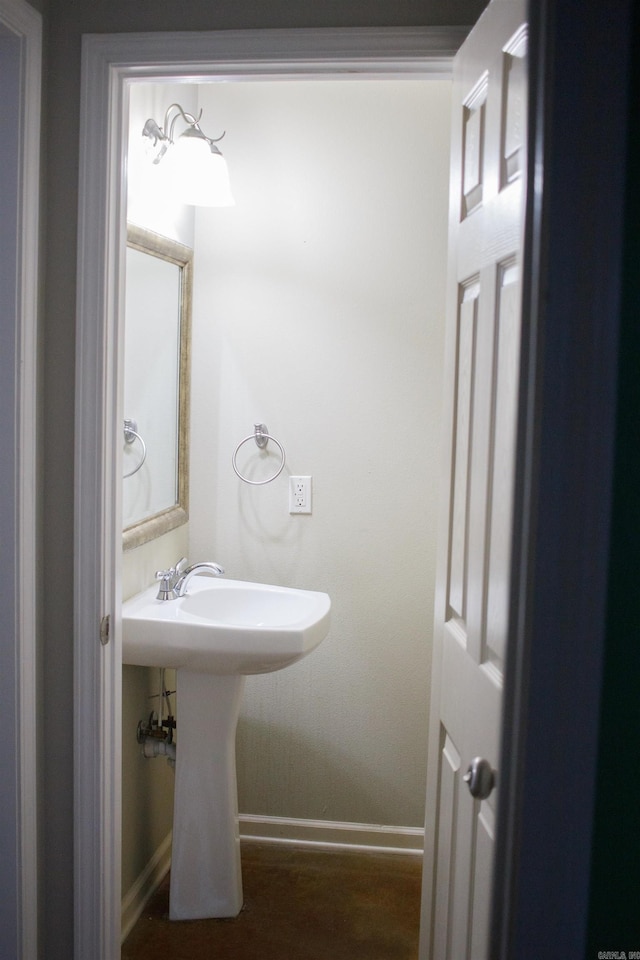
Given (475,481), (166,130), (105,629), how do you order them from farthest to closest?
(166,130)
(105,629)
(475,481)

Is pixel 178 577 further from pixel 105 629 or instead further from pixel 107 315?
pixel 107 315

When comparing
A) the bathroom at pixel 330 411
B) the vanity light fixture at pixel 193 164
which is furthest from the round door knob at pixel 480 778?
the vanity light fixture at pixel 193 164

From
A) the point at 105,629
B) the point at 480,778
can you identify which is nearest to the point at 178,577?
the point at 105,629

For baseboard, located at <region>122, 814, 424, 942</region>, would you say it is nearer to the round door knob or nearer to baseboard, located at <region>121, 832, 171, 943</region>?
baseboard, located at <region>121, 832, 171, 943</region>

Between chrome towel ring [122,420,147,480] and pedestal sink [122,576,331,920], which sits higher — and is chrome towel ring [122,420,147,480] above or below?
above

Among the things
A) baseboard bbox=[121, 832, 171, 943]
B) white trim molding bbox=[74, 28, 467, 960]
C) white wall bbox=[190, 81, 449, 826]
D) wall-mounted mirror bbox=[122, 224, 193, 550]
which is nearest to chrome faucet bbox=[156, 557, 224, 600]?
wall-mounted mirror bbox=[122, 224, 193, 550]

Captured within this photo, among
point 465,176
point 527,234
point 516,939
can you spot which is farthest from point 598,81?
point 516,939

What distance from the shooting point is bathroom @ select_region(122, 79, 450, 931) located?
2746mm

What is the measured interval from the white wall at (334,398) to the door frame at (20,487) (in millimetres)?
1123

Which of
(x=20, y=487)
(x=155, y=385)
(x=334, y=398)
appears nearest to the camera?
(x=20, y=487)

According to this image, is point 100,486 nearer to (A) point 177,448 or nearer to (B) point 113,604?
(B) point 113,604

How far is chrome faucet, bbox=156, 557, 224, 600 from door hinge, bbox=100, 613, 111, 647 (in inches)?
23.0

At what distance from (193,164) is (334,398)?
835mm

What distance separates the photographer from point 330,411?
2822mm
